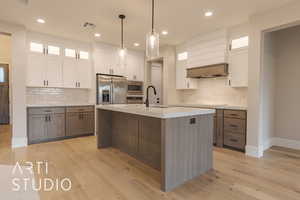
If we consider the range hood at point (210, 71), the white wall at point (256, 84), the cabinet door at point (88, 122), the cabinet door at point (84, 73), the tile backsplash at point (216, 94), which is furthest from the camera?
the cabinet door at point (84, 73)

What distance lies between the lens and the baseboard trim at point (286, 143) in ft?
11.7

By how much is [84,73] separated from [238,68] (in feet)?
13.0

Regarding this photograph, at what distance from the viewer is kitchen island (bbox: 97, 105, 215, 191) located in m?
1.95

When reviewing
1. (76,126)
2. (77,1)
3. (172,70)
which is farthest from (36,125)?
(172,70)

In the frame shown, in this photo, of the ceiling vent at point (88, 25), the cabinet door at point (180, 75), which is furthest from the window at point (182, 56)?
the ceiling vent at point (88, 25)

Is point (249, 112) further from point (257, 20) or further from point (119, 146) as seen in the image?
point (119, 146)

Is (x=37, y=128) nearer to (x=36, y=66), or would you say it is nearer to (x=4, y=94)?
(x=36, y=66)

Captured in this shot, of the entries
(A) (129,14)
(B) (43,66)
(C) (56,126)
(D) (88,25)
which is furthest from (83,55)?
(A) (129,14)

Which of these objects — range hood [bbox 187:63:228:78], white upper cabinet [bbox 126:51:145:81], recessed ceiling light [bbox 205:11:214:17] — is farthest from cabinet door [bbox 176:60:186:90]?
recessed ceiling light [bbox 205:11:214:17]

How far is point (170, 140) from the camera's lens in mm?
1954

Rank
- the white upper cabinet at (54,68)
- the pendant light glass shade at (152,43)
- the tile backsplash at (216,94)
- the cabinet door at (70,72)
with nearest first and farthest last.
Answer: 1. the pendant light glass shade at (152,43)
2. the tile backsplash at (216,94)
3. the white upper cabinet at (54,68)
4. the cabinet door at (70,72)

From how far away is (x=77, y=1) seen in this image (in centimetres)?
272

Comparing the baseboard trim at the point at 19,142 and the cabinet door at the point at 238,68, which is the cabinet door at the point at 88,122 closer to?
the baseboard trim at the point at 19,142

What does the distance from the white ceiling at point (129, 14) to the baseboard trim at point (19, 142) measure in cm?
250
